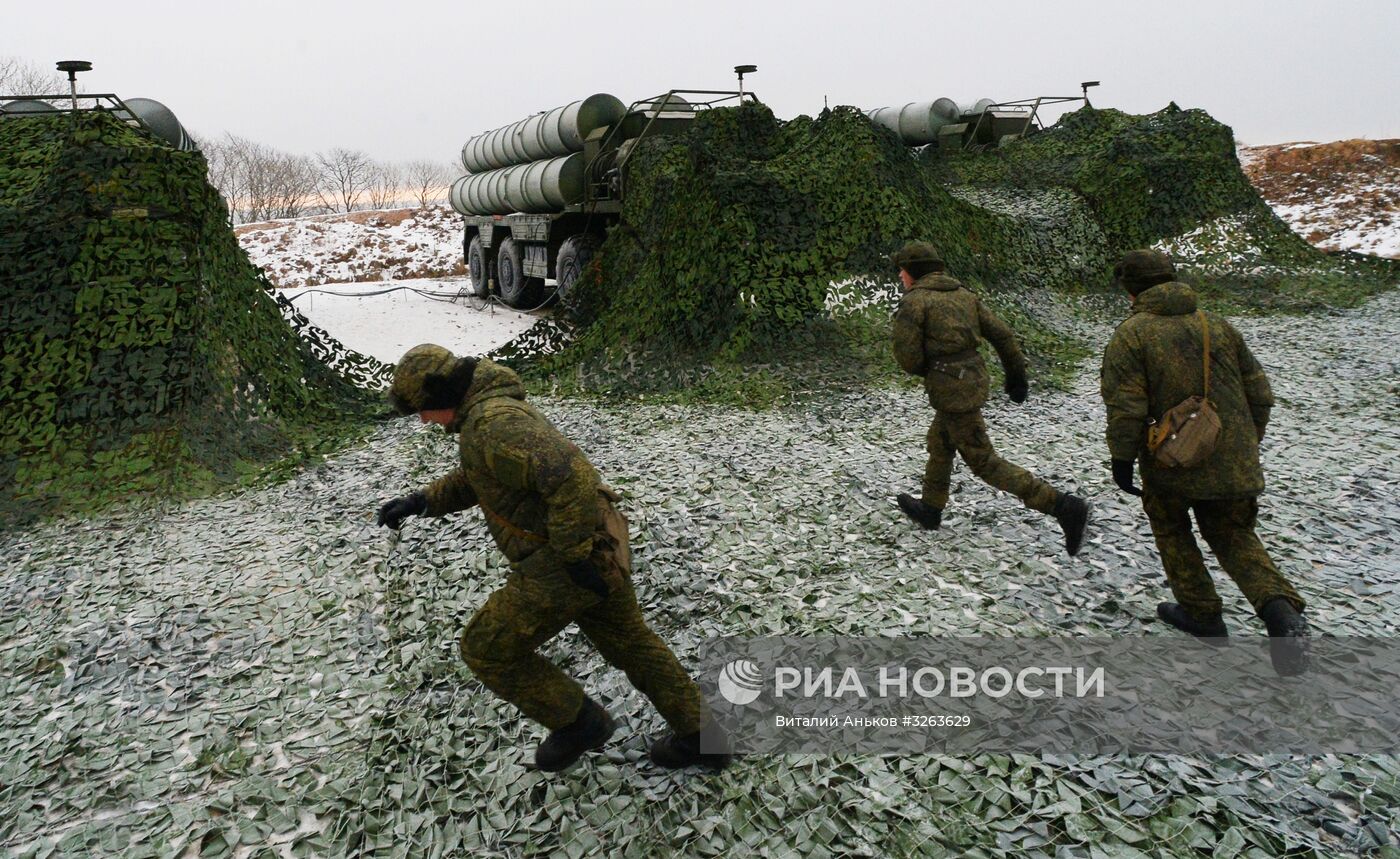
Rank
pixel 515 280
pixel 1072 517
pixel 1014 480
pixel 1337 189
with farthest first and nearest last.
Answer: pixel 1337 189
pixel 515 280
pixel 1014 480
pixel 1072 517

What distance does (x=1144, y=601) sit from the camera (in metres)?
5.30

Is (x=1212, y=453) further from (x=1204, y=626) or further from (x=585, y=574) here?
(x=585, y=574)

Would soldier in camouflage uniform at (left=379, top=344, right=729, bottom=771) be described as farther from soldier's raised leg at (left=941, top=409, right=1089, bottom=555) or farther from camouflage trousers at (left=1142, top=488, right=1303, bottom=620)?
soldier's raised leg at (left=941, top=409, right=1089, bottom=555)

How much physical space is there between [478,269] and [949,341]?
18.7 m

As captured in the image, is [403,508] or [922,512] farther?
[922,512]

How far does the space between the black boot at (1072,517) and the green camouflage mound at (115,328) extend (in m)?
8.20

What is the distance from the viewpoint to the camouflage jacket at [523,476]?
3373 millimetres

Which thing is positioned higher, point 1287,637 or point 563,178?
point 563,178

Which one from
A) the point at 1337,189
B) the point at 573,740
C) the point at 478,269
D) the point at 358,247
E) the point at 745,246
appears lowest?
the point at 573,740

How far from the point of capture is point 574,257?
640 inches

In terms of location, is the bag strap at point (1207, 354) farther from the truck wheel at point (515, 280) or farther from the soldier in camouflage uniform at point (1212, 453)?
the truck wheel at point (515, 280)

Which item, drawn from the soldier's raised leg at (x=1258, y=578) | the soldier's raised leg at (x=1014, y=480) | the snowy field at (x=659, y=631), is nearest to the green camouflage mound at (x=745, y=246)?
the snowy field at (x=659, y=631)

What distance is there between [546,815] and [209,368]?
7.79m

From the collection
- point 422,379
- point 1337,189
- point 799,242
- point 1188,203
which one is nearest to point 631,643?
point 422,379
